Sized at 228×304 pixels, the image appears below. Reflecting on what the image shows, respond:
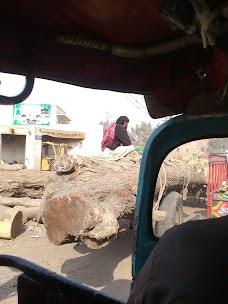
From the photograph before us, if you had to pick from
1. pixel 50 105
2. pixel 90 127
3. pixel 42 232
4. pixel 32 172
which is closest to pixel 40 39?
pixel 42 232

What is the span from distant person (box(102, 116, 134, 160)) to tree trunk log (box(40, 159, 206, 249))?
14.8 inches

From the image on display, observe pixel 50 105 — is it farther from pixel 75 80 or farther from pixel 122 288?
pixel 75 80

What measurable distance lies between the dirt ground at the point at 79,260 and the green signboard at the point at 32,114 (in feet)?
64.9

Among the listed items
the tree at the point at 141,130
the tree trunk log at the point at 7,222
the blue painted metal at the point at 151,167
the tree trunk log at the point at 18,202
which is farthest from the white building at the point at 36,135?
the tree at the point at 141,130

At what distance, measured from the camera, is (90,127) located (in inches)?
1034

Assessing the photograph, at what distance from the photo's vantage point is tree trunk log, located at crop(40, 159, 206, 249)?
4.38 meters

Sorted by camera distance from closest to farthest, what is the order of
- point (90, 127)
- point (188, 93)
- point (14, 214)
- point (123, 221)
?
point (188, 93) < point (14, 214) < point (123, 221) < point (90, 127)

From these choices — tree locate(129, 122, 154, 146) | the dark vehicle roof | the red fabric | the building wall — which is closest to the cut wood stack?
the red fabric

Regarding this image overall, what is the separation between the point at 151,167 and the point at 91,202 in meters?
2.69

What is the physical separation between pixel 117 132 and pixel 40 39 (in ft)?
19.5

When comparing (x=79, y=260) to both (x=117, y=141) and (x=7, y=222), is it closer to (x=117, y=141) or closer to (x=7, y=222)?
(x=7, y=222)

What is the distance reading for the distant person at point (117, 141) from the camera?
700cm

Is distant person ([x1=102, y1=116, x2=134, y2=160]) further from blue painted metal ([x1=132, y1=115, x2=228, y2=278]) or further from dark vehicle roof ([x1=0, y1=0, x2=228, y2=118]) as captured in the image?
dark vehicle roof ([x1=0, y1=0, x2=228, y2=118])

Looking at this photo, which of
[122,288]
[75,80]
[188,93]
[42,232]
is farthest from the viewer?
[42,232]
